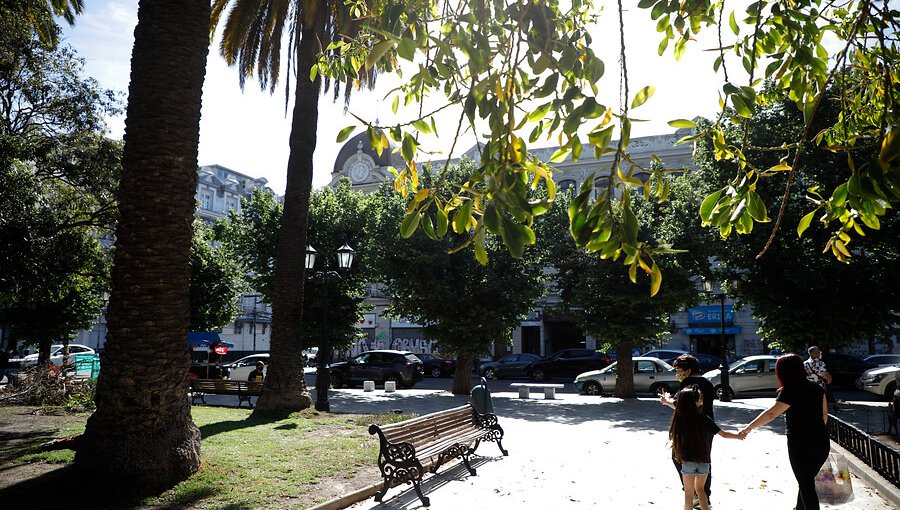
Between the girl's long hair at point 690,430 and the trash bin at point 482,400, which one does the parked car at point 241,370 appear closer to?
→ the trash bin at point 482,400

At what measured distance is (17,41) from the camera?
15.6m

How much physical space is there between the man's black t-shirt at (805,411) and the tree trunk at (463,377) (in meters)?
18.0

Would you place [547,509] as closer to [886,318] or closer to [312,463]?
[312,463]

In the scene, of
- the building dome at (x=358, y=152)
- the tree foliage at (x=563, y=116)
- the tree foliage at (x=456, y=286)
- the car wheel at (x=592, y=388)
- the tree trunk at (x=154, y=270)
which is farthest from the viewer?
the building dome at (x=358, y=152)

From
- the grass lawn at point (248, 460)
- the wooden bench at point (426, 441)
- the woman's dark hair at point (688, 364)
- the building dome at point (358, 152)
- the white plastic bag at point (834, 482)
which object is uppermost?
the building dome at point (358, 152)

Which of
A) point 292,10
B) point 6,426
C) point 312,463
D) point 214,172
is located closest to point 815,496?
point 312,463

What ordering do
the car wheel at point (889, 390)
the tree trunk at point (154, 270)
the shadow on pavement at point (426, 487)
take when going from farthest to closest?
the car wheel at point (889, 390) < the shadow on pavement at point (426, 487) < the tree trunk at point (154, 270)

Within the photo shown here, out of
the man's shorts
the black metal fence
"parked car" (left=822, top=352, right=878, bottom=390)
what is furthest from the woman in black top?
"parked car" (left=822, top=352, right=878, bottom=390)

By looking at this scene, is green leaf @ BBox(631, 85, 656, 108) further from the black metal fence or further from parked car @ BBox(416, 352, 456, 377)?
parked car @ BBox(416, 352, 456, 377)

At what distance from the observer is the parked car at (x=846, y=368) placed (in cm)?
2638

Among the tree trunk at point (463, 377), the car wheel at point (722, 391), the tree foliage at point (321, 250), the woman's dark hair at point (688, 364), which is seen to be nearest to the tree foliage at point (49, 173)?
the tree foliage at point (321, 250)

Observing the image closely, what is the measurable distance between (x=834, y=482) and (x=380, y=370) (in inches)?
925

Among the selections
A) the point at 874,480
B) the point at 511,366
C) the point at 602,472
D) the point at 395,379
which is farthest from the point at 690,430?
the point at 511,366

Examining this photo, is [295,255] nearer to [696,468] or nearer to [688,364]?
[688,364]
